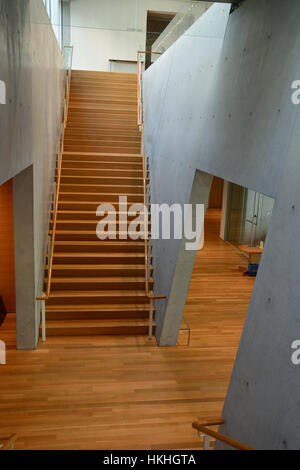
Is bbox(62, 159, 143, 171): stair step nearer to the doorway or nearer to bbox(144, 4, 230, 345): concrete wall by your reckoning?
bbox(144, 4, 230, 345): concrete wall

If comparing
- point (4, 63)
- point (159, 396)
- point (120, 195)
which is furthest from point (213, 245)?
point (4, 63)

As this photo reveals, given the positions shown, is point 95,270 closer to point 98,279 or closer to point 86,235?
point 98,279

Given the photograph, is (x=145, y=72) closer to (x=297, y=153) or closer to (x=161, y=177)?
(x=161, y=177)

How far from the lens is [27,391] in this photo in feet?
17.8

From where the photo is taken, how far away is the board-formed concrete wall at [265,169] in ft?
9.04

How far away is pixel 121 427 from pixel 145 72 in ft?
27.2

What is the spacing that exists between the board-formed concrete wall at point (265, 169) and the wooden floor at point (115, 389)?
1598 millimetres

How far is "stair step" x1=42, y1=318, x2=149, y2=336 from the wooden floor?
14 centimetres

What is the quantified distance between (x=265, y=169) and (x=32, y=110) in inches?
128

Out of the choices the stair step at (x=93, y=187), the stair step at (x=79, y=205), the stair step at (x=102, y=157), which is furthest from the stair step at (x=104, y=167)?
the stair step at (x=79, y=205)

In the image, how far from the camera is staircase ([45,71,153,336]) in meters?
7.15

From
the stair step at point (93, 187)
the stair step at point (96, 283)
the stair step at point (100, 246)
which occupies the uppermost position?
the stair step at point (93, 187)

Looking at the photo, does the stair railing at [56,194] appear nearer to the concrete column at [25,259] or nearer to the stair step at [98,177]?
the concrete column at [25,259]

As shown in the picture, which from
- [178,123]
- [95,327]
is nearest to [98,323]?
[95,327]
